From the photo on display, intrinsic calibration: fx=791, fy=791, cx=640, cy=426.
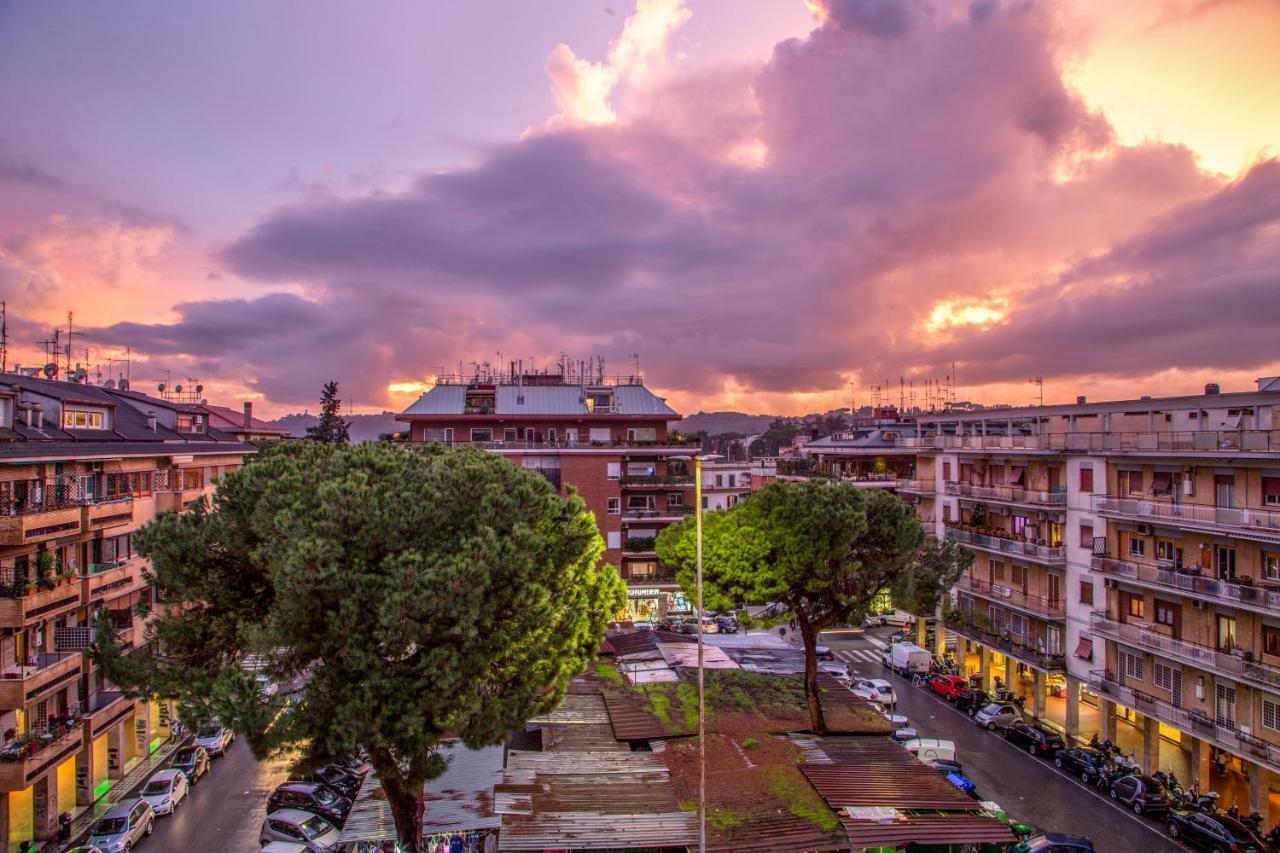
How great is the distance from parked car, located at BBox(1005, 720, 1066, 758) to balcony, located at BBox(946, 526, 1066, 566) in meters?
9.00

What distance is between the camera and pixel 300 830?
28.1 meters

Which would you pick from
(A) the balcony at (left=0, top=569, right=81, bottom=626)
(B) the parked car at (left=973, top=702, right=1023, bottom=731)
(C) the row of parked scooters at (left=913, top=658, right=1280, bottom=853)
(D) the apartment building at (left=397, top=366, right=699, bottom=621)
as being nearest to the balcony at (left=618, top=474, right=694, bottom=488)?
(D) the apartment building at (left=397, top=366, right=699, bottom=621)

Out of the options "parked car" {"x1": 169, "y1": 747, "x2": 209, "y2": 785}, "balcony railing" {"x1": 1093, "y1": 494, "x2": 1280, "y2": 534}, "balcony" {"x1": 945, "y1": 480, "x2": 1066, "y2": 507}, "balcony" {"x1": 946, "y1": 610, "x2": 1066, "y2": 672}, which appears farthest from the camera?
"balcony" {"x1": 945, "y1": 480, "x2": 1066, "y2": 507}

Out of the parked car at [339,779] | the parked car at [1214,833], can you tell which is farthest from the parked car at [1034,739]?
the parked car at [339,779]

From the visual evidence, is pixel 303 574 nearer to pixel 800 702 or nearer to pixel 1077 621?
pixel 800 702

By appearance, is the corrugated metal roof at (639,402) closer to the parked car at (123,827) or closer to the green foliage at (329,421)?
the green foliage at (329,421)

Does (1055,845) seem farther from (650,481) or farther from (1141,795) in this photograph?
(650,481)

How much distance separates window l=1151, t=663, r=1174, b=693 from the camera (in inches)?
1412

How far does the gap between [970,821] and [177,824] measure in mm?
29262

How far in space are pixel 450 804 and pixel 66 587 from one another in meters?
18.1

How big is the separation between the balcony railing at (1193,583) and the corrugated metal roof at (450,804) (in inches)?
1158

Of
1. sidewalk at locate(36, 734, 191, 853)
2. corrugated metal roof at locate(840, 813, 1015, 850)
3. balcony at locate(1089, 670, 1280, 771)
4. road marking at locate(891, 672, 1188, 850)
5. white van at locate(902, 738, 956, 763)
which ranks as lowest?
road marking at locate(891, 672, 1188, 850)

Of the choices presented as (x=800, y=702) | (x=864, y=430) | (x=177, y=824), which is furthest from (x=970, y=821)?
(x=864, y=430)

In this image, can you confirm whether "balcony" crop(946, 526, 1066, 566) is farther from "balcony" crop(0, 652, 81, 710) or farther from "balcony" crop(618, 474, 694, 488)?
"balcony" crop(0, 652, 81, 710)
